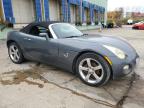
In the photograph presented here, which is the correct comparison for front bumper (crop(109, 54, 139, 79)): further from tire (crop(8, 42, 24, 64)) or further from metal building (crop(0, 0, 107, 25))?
metal building (crop(0, 0, 107, 25))

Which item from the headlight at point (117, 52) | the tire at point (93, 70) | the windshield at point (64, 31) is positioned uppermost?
the windshield at point (64, 31)

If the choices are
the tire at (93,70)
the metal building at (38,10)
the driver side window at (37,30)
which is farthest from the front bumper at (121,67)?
the metal building at (38,10)

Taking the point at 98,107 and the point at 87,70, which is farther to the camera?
the point at 87,70

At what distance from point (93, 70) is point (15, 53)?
2.72 metres

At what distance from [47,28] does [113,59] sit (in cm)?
191

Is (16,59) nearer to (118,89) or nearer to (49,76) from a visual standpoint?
(49,76)

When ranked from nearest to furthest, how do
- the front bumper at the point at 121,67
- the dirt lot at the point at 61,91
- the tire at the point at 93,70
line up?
the dirt lot at the point at 61,91, the front bumper at the point at 121,67, the tire at the point at 93,70

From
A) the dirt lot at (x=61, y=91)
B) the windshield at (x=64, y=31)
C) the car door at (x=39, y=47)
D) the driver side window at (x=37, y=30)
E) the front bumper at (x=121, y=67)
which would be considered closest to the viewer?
the dirt lot at (x=61, y=91)

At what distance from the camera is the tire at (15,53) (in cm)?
509

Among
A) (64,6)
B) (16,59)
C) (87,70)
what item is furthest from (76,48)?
(64,6)

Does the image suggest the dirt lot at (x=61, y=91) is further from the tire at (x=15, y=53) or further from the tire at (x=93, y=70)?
the tire at (x=15, y=53)

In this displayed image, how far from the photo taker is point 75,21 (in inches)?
877

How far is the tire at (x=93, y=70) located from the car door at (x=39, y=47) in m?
0.70

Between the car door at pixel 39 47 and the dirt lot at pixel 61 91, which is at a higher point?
the car door at pixel 39 47
